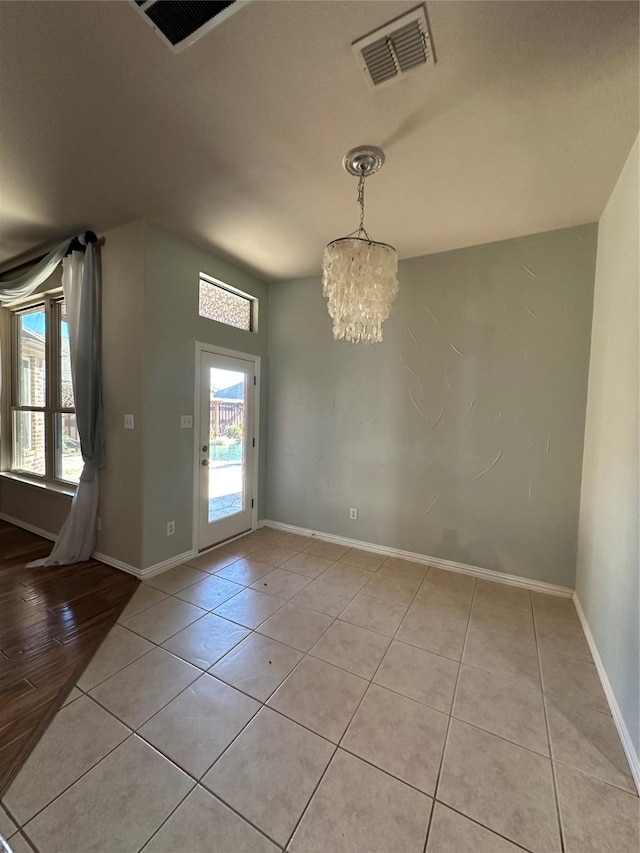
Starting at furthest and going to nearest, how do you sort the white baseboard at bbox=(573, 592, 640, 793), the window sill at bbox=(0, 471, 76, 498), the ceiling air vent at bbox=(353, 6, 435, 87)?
the window sill at bbox=(0, 471, 76, 498)
the white baseboard at bbox=(573, 592, 640, 793)
the ceiling air vent at bbox=(353, 6, 435, 87)

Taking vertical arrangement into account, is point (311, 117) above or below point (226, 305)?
above

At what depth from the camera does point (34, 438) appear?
12.5 feet

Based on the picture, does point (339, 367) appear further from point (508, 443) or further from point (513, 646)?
point (513, 646)

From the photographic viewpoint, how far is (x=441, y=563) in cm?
299

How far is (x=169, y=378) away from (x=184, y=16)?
2.07 meters

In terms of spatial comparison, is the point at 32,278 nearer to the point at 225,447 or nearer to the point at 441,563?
the point at 225,447

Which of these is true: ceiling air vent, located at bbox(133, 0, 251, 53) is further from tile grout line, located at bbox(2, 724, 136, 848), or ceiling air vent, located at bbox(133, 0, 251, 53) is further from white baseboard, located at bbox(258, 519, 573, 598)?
white baseboard, located at bbox(258, 519, 573, 598)

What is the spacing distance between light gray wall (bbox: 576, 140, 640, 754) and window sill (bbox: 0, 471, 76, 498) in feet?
13.4

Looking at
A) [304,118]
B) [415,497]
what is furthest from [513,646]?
[304,118]

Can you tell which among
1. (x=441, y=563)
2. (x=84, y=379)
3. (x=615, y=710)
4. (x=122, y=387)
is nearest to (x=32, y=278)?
(x=84, y=379)

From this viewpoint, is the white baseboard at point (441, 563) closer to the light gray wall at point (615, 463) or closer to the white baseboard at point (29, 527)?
the light gray wall at point (615, 463)

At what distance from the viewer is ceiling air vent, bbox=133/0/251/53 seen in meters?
1.15

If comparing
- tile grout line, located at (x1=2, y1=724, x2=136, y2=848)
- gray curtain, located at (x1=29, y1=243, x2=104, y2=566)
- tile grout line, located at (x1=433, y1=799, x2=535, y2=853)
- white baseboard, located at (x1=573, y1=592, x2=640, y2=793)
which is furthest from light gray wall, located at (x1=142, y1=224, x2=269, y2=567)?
white baseboard, located at (x1=573, y1=592, x2=640, y2=793)

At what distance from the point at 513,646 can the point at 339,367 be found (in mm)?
2574
